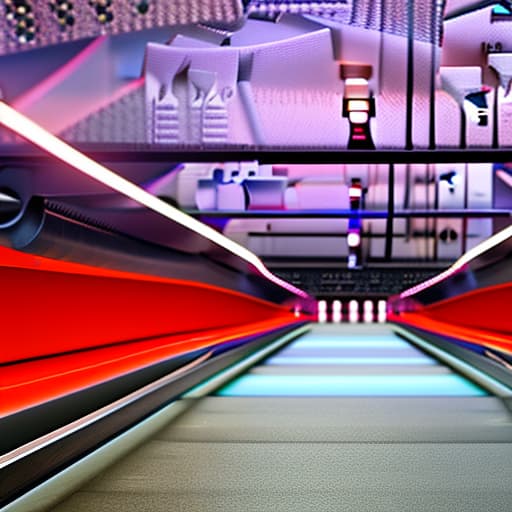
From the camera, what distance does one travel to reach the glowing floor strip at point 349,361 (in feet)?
16.3

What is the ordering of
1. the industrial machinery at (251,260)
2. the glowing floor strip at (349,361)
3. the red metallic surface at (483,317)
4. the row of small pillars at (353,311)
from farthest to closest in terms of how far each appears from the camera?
the row of small pillars at (353,311), the glowing floor strip at (349,361), the red metallic surface at (483,317), the industrial machinery at (251,260)

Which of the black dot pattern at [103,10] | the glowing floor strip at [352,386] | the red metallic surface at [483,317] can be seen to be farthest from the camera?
the black dot pattern at [103,10]

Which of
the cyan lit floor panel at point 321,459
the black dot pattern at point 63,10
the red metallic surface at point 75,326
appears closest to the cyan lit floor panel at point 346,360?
the red metallic surface at point 75,326

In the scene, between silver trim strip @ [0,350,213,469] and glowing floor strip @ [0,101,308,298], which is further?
glowing floor strip @ [0,101,308,298]

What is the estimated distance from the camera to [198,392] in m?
3.26

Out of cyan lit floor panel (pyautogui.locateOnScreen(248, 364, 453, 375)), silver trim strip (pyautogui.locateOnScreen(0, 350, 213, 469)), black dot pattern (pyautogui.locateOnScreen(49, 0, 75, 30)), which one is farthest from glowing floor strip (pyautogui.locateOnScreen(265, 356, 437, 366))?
black dot pattern (pyautogui.locateOnScreen(49, 0, 75, 30))

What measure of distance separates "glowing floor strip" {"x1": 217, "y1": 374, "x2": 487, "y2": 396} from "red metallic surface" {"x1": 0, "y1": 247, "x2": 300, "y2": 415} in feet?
1.14

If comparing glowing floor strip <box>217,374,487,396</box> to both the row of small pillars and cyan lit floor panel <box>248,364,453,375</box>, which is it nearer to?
cyan lit floor panel <box>248,364,453,375</box>

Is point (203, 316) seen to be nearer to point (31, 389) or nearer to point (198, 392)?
point (198, 392)

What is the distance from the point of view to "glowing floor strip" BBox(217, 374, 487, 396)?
3.47m

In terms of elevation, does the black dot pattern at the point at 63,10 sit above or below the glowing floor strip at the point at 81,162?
above

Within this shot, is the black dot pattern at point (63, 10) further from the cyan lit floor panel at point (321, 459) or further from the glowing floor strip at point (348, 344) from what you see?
the cyan lit floor panel at point (321, 459)

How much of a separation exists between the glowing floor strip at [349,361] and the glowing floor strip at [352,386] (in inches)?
31.3

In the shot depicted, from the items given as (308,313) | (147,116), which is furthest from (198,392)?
(308,313)
